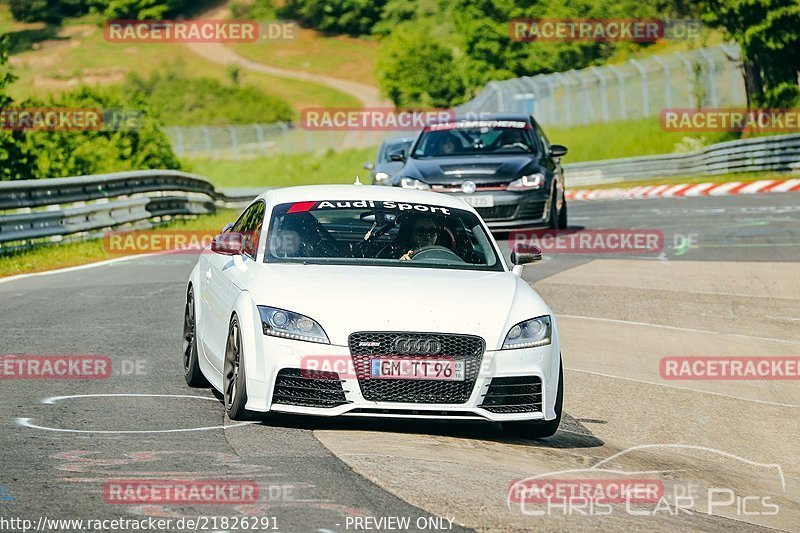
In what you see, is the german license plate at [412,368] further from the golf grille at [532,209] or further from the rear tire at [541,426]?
the golf grille at [532,209]

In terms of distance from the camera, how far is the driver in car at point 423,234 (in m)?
9.30

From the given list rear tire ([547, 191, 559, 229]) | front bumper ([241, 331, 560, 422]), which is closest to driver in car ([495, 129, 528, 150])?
rear tire ([547, 191, 559, 229])

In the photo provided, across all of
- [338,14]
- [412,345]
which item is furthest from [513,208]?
[338,14]

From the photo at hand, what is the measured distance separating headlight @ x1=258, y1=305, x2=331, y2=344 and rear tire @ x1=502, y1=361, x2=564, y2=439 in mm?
1313

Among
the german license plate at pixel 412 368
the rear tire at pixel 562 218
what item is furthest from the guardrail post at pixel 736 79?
the german license plate at pixel 412 368

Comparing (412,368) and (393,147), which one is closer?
(412,368)

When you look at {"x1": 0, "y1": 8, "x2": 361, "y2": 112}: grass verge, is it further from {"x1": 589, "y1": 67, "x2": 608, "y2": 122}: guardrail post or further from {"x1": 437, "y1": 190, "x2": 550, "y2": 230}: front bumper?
{"x1": 437, "y1": 190, "x2": 550, "y2": 230}: front bumper

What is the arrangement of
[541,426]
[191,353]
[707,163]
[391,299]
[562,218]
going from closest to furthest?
[391,299]
[541,426]
[191,353]
[562,218]
[707,163]

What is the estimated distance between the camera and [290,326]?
7.87 metres

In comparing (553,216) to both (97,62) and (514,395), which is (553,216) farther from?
(97,62)

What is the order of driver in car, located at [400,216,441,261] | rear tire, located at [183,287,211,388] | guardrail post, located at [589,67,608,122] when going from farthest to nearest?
guardrail post, located at [589,67,608,122] → rear tire, located at [183,287,211,388] → driver in car, located at [400,216,441,261]

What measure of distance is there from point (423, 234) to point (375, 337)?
1.68m

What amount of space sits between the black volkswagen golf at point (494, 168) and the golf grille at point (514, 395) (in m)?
11.9

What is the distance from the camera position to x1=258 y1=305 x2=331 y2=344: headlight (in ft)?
25.7
